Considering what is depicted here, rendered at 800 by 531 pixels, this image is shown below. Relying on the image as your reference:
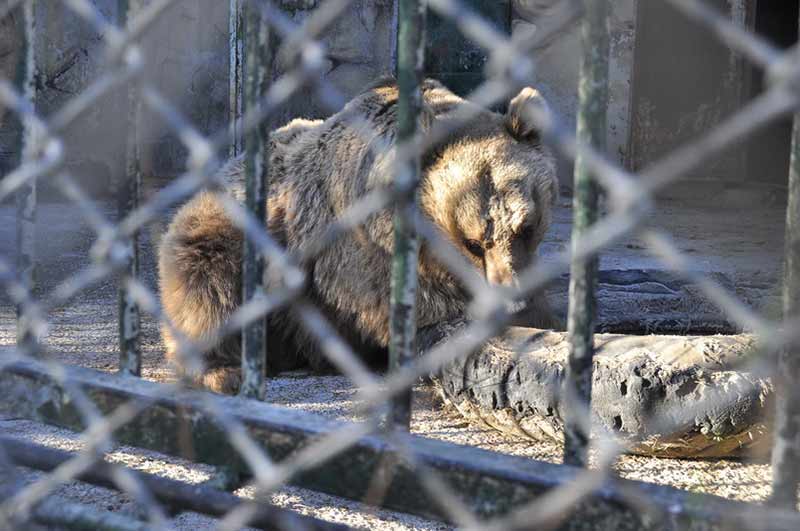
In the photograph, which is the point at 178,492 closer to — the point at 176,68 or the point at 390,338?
the point at 390,338

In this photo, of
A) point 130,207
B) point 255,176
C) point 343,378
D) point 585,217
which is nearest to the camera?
point 585,217

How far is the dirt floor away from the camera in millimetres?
2496

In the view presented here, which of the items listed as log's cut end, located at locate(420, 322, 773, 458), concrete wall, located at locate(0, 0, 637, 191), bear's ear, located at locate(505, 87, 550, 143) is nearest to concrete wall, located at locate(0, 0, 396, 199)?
concrete wall, located at locate(0, 0, 637, 191)

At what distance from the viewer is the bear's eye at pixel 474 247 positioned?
3572mm

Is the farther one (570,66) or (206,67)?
(206,67)

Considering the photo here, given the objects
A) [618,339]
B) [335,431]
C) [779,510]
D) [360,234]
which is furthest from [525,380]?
[779,510]

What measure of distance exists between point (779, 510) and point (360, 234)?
268 cm

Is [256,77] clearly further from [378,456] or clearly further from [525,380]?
[525,380]

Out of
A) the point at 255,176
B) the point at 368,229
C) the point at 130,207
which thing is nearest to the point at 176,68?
the point at 368,229

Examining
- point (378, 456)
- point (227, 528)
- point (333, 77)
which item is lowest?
point (227, 528)

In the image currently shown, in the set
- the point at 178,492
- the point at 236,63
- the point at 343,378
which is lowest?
the point at 343,378

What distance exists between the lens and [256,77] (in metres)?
→ 1.41

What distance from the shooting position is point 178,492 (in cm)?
148

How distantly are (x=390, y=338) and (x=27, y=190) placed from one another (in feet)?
2.53
